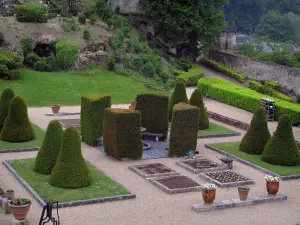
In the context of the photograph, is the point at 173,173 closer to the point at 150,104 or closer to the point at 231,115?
the point at 150,104

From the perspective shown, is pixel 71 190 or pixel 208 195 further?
pixel 71 190

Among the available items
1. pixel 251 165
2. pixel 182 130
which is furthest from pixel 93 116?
pixel 251 165

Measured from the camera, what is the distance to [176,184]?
2523 centimetres

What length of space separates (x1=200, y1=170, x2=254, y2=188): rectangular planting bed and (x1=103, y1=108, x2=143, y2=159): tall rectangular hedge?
3.77m

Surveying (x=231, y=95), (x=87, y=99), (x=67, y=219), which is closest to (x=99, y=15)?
(x=231, y=95)

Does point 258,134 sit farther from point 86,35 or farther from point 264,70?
point 86,35

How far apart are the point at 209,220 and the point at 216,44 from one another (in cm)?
4622

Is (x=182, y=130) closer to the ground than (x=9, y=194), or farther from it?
farther from it

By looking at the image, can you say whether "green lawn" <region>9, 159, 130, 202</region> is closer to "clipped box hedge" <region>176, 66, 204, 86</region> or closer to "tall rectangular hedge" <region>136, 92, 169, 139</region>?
"tall rectangular hedge" <region>136, 92, 169, 139</region>

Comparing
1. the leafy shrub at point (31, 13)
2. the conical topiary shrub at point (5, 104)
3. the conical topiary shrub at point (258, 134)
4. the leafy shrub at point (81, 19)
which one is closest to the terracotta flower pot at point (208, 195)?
the conical topiary shrub at point (258, 134)

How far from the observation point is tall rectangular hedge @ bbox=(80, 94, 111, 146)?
3098cm

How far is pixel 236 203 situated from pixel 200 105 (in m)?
12.5

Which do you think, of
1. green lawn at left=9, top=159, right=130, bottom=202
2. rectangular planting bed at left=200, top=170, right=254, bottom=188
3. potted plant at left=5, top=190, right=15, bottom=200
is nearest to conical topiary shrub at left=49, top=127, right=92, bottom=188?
green lawn at left=9, top=159, right=130, bottom=202

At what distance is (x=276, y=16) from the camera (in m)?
99.8
